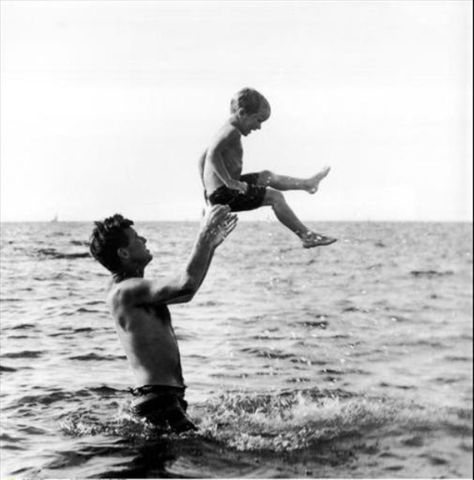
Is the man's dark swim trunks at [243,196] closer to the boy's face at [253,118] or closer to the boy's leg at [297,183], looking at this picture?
the boy's leg at [297,183]

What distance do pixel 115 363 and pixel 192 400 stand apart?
2127 mm

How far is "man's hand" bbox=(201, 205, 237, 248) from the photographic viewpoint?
16.7 ft

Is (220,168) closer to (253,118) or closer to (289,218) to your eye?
(253,118)

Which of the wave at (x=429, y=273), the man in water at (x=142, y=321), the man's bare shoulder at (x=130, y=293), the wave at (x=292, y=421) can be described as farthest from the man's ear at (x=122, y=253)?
the wave at (x=429, y=273)

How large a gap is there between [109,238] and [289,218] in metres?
1.34

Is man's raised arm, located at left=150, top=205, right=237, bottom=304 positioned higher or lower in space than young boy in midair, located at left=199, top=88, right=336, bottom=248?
lower

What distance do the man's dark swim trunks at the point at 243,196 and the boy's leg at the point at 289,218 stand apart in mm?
75

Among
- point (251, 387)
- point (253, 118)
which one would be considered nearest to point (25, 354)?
point (251, 387)

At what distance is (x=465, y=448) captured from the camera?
5945mm

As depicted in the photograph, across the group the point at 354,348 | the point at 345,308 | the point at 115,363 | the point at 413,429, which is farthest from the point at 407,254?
the point at 413,429

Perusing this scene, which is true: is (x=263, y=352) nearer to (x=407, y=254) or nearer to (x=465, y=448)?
(x=465, y=448)

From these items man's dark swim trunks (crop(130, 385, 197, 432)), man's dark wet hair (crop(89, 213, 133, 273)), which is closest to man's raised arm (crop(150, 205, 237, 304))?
man's dark wet hair (crop(89, 213, 133, 273))

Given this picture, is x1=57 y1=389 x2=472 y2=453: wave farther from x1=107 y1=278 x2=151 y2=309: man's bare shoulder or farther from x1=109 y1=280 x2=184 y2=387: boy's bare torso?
x1=107 y1=278 x2=151 y2=309: man's bare shoulder

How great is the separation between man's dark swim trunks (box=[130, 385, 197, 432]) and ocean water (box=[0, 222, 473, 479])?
0.16 meters
